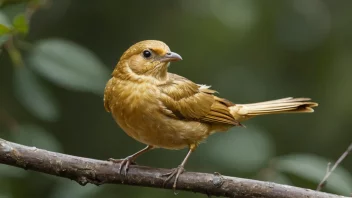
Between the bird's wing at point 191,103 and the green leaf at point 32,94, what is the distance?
32.2 inches

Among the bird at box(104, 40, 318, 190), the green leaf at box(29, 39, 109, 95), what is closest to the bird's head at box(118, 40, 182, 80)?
the bird at box(104, 40, 318, 190)

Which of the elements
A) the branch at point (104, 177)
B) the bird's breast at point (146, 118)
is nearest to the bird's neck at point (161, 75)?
the bird's breast at point (146, 118)

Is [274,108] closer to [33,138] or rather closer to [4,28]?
[33,138]

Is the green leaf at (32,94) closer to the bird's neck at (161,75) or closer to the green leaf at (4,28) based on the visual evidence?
the green leaf at (4,28)

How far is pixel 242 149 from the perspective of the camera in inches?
196

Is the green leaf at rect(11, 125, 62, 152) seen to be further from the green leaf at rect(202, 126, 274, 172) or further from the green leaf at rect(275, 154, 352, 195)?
the green leaf at rect(275, 154, 352, 195)

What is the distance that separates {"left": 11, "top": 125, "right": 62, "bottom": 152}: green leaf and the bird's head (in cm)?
75

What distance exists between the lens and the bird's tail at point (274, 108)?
485 cm

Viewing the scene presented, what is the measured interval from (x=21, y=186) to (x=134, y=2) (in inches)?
86.1

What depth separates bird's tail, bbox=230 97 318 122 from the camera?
4.85 meters

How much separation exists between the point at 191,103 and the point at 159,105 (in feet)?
1.17

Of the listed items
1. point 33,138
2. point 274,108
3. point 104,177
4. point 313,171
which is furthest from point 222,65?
point 104,177

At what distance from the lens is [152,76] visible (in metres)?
4.38

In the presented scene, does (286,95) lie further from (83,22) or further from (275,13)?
(83,22)
